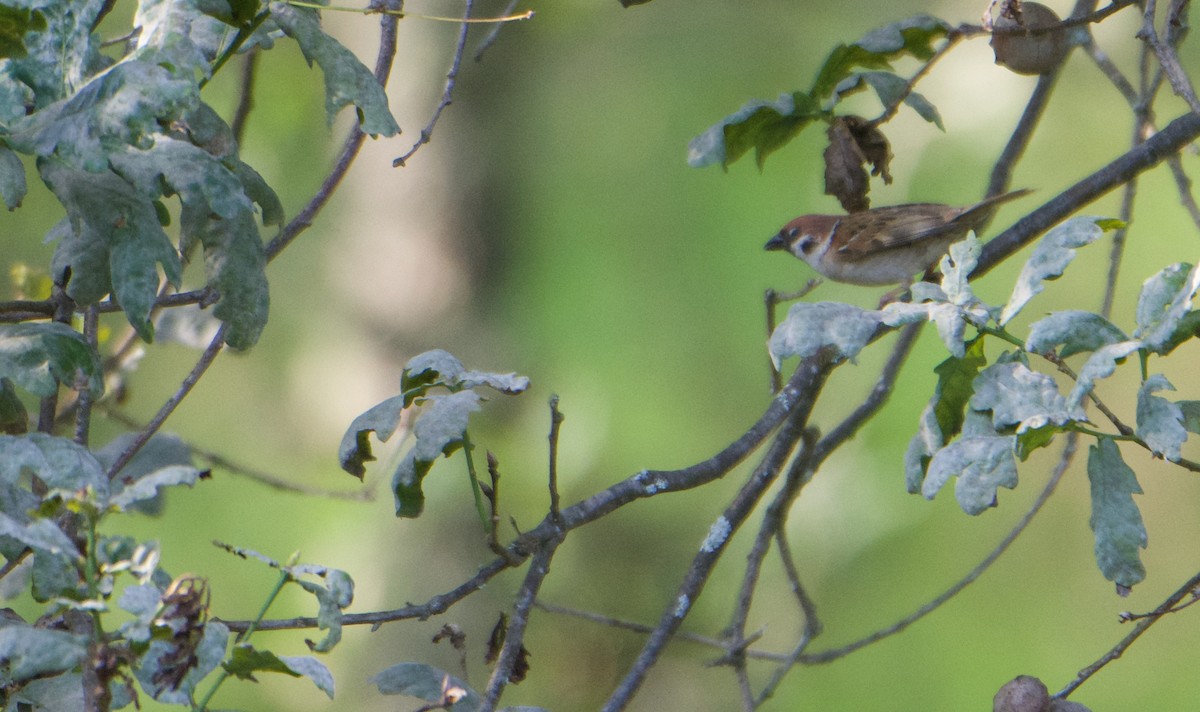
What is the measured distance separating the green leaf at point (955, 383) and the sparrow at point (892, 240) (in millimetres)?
1165

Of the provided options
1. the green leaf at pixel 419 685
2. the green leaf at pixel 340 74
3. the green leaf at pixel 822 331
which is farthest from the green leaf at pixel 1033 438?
the green leaf at pixel 340 74

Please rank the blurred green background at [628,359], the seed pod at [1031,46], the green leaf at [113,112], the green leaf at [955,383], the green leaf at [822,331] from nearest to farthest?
the green leaf at [113,112] < the green leaf at [822,331] < the green leaf at [955,383] < the seed pod at [1031,46] < the blurred green background at [628,359]

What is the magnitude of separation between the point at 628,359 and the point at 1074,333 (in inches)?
147

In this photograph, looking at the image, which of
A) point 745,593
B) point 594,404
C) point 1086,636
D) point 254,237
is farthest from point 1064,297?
point 254,237

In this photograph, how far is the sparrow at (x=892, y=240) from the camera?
112 inches

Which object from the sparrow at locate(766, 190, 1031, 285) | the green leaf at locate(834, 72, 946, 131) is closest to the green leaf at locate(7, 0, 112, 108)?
the green leaf at locate(834, 72, 946, 131)

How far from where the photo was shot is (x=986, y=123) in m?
4.50

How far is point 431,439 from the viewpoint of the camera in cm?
144

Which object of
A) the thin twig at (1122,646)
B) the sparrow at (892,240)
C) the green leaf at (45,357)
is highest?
the sparrow at (892,240)

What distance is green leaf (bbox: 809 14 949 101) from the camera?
7.01ft

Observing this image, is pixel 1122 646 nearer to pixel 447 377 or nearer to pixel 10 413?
pixel 447 377

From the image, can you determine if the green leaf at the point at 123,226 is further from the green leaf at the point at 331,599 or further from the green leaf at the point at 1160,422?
the green leaf at the point at 1160,422

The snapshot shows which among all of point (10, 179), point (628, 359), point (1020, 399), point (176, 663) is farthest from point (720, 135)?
point (628, 359)

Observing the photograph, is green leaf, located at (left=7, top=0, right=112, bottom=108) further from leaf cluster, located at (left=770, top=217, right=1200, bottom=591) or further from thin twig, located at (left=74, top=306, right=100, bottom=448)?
leaf cluster, located at (left=770, top=217, right=1200, bottom=591)
